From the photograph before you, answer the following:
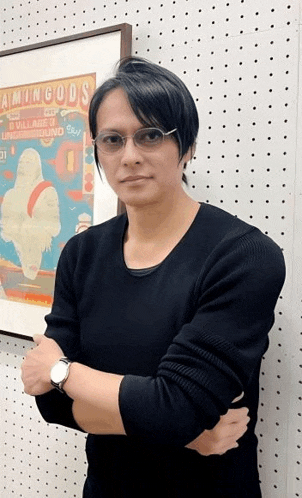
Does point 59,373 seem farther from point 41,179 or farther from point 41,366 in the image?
point 41,179

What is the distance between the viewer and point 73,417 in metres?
1.01

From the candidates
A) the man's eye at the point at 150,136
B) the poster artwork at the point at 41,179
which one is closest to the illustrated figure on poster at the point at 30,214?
the poster artwork at the point at 41,179

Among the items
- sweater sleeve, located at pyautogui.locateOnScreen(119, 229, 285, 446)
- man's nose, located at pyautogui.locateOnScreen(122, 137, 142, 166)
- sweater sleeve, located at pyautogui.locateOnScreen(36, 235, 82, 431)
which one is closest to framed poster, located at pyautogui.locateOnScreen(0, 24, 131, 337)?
sweater sleeve, located at pyautogui.locateOnScreen(36, 235, 82, 431)

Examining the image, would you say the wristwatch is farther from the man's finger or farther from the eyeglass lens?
the eyeglass lens

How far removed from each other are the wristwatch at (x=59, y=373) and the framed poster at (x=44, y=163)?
492 mm

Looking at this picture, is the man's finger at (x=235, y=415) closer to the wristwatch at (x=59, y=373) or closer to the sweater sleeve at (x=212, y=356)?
the sweater sleeve at (x=212, y=356)

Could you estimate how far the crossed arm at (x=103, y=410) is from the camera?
0.88m

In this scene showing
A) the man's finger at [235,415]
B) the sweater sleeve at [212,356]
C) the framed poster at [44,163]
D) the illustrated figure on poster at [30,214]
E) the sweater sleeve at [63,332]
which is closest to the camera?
the sweater sleeve at [212,356]

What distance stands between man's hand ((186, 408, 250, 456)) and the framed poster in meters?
0.61

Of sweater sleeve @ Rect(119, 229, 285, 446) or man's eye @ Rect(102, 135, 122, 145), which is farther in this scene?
man's eye @ Rect(102, 135, 122, 145)

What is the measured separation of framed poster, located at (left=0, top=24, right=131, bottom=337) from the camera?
139 cm

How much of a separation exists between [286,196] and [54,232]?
0.66 metres

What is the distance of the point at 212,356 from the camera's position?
2.69ft

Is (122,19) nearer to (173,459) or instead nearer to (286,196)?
(286,196)
